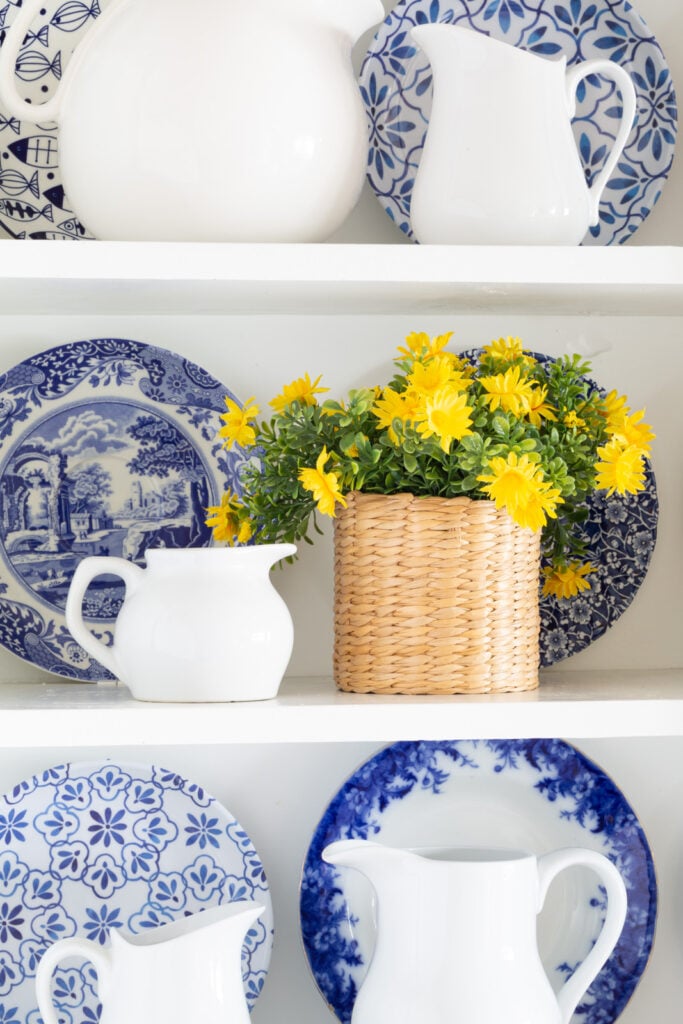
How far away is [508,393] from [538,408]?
4 cm

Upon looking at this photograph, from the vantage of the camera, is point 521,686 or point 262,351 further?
point 262,351

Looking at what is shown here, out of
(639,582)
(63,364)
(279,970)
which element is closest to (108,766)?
(279,970)

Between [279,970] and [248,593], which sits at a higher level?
[248,593]

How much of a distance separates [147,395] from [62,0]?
0.34 m

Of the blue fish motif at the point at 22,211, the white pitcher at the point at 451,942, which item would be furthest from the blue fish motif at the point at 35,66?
the white pitcher at the point at 451,942

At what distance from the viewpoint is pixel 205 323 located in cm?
99

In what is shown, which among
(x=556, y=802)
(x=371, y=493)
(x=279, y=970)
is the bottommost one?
(x=279, y=970)

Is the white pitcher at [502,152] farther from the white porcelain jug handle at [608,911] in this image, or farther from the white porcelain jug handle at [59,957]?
the white porcelain jug handle at [59,957]

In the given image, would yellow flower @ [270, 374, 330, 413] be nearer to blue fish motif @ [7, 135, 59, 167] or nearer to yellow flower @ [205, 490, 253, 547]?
yellow flower @ [205, 490, 253, 547]

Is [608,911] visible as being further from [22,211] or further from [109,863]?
[22,211]

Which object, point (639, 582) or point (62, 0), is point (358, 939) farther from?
point (62, 0)

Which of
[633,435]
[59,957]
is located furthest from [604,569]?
[59,957]

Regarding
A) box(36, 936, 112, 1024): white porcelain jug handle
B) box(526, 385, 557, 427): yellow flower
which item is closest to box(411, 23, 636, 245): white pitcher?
box(526, 385, 557, 427): yellow flower

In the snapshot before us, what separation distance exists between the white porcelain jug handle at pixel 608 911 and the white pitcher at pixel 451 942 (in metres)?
0.02
